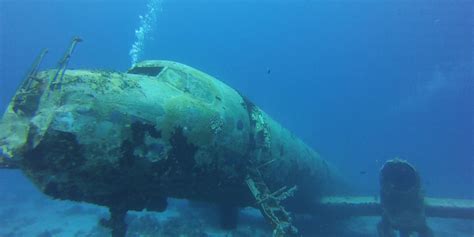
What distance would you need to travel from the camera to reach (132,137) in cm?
524

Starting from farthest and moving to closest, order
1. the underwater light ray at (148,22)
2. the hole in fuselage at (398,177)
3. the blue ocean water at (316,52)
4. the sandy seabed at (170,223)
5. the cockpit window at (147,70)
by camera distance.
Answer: the underwater light ray at (148,22), the blue ocean water at (316,52), the sandy seabed at (170,223), the hole in fuselage at (398,177), the cockpit window at (147,70)

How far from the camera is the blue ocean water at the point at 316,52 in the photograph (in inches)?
3588

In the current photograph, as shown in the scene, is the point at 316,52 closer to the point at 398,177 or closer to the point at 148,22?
the point at 148,22

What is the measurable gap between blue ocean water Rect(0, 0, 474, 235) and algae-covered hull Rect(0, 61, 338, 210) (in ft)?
220

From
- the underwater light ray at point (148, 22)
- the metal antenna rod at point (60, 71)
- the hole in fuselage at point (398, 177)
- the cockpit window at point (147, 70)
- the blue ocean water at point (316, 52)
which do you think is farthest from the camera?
the underwater light ray at point (148, 22)

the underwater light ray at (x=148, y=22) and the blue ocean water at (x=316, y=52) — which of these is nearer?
the blue ocean water at (x=316, y=52)

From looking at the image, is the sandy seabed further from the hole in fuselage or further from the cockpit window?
the cockpit window

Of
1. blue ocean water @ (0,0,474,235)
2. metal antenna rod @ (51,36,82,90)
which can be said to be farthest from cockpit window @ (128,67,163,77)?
blue ocean water @ (0,0,474,235)

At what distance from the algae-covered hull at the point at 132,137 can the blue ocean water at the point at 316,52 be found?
6705 cm

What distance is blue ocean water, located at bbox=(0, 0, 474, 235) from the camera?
3588 inches

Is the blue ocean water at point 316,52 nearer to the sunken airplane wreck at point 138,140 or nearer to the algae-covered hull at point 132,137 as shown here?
the sunken airplane wreck at point 138,140

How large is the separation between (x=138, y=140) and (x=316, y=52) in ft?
454

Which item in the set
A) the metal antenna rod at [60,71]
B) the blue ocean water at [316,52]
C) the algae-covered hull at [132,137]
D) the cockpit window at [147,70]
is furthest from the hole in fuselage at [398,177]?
the blue ocean water at [316,52]

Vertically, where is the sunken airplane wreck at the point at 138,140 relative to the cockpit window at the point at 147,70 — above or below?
below
